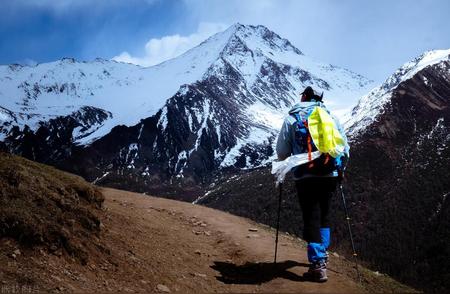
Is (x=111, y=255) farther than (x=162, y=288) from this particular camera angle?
Yes

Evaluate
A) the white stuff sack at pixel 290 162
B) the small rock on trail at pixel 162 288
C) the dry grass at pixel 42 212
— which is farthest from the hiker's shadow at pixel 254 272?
the dry grass at pixel 42 212

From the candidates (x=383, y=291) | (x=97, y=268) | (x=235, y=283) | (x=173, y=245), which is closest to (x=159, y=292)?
(x=97, y=268)

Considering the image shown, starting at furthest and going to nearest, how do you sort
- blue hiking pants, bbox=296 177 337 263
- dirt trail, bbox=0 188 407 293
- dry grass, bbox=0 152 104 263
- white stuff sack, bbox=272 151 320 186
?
1. white stuff sack, bbox=272 151 320 186
2. blue hiking pants, bbox=296 177 337 263
3. dry grass, bbox=0 152 104 263
4. dirt trail, bbox=0 188 407 293

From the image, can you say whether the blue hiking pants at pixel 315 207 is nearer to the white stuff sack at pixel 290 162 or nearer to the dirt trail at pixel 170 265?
the white stuff sack at pixel 290 162

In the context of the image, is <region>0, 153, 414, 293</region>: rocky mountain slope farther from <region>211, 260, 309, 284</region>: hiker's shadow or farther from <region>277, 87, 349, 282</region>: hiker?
<region>277, 87, 349, 282</region>: hiker

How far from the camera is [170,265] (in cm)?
1082

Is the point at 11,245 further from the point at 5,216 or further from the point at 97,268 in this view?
the point at 97,268

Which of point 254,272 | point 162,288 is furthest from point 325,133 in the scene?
point 162,288

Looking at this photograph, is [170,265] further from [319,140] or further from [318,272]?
[319,140]

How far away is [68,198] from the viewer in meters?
10.7

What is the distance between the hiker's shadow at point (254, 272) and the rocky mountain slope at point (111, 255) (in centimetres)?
2

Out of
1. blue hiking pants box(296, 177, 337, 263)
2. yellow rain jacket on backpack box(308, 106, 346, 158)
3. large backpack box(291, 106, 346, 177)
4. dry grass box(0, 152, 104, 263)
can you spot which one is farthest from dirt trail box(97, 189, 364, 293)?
yellow rain jacket on backpack box(308, 106, 346, 158)

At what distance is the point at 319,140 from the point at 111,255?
4.57 meters

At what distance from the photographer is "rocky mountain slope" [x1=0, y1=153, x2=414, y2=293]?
8.46 m
